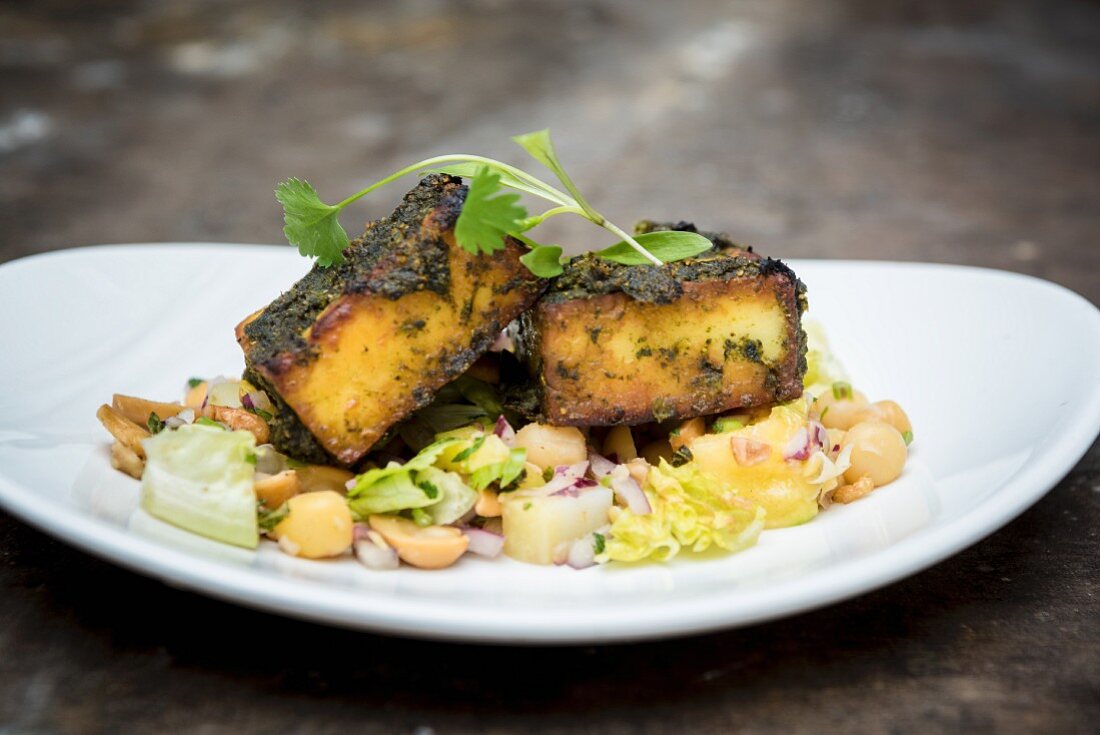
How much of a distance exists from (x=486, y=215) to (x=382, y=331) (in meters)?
0.43

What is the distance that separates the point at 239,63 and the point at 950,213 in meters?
6.75

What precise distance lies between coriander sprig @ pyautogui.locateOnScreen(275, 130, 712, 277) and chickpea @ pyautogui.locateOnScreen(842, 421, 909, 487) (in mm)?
770

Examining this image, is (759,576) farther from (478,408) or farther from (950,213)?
(950,213)

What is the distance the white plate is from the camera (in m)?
2.41

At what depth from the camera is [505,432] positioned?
3316 millimetres

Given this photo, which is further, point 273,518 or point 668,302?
point 668,302

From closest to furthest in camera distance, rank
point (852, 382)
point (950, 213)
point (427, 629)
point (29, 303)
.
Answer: point (427, 629) < point (29, 303) < point (852, 382) < point (950, 213)

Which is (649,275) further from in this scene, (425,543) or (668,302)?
(425,543)

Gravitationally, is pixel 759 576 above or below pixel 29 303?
below

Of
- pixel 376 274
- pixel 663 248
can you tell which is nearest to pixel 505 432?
pixel 376 274

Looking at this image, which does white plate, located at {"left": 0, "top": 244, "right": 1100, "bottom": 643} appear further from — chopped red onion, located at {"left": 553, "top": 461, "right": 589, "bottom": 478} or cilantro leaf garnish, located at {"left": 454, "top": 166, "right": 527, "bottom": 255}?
cilantro leaf garnish, located at {"left": 454, "top": 166, "right": 527, "bottom": 255}

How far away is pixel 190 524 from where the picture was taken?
2.82 meters

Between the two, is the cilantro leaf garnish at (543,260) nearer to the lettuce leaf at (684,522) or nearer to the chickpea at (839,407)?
the lettuce leaf at (684,522)

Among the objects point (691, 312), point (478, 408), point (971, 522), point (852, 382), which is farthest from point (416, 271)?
point (852, 382)
